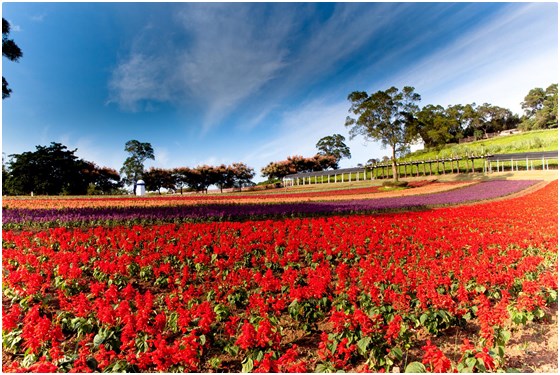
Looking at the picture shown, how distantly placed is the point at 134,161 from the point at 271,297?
7237cm

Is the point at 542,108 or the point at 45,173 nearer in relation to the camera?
Answer: the point at 45,173

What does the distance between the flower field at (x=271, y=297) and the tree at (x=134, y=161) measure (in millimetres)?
59486

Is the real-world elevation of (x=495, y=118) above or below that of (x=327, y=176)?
above

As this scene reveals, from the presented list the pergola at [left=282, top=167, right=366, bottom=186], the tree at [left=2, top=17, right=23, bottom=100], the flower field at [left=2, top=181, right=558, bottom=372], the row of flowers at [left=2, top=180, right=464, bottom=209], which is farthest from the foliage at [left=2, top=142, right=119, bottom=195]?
the pergola at [left=282, top=167, right=366, bottom=186]

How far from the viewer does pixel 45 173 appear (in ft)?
149

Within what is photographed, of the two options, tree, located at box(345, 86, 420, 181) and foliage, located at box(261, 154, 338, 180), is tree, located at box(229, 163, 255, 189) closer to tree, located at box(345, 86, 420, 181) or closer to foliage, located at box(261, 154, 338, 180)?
foliage, located at box(261, 154, 338, 180)

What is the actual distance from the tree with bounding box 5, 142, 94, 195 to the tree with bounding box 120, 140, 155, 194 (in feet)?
58.0

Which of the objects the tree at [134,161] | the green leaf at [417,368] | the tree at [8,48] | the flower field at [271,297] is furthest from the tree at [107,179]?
the green leaf at [417,368]

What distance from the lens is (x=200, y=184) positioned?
7781 centimetres

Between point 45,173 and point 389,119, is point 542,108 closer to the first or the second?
point 389,119

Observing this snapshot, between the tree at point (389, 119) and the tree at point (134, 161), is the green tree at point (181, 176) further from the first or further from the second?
the tree at point (389, 119)

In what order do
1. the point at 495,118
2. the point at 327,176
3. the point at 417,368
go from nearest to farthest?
1. the point at 417,368
2. the point at 327,176
3. the point at 495,118

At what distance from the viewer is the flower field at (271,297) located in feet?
13.1

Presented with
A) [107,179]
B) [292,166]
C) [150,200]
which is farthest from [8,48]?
[292,166]
